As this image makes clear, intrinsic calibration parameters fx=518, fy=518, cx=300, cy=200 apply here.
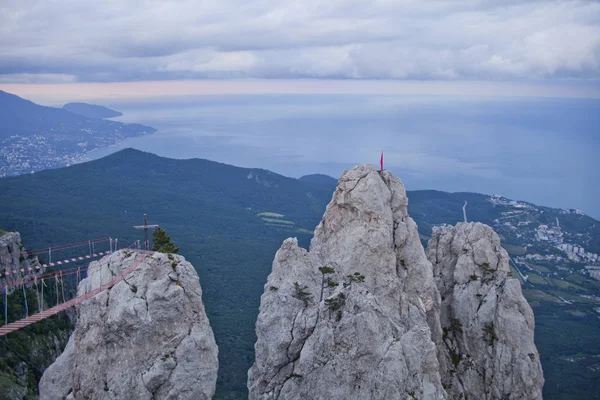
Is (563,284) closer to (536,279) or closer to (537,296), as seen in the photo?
(536,279)

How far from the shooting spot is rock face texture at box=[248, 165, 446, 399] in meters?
22.3

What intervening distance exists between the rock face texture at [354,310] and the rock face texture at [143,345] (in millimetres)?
3258

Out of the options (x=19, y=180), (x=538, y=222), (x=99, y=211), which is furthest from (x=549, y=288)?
(x=19, y=180)

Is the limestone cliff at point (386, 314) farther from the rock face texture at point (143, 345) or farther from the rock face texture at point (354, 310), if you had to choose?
the rock face texture at point (143, 345)

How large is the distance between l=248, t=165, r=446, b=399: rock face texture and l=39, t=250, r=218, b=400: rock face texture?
10.7 ft

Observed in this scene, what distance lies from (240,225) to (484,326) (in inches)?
2999

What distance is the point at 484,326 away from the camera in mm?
30531

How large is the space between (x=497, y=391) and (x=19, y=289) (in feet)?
115

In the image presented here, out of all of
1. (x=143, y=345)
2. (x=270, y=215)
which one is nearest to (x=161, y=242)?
(x=143, y=345)

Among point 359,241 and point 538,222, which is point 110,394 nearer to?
point 359,241

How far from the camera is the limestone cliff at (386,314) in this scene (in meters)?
22.5

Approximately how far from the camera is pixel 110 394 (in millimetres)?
21578

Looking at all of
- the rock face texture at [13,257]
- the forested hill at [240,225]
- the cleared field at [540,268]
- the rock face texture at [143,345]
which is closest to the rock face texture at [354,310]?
the rock face texture at [143,345]

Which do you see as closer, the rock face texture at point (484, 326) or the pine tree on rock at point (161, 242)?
the rock face texture at point (484, 326)
